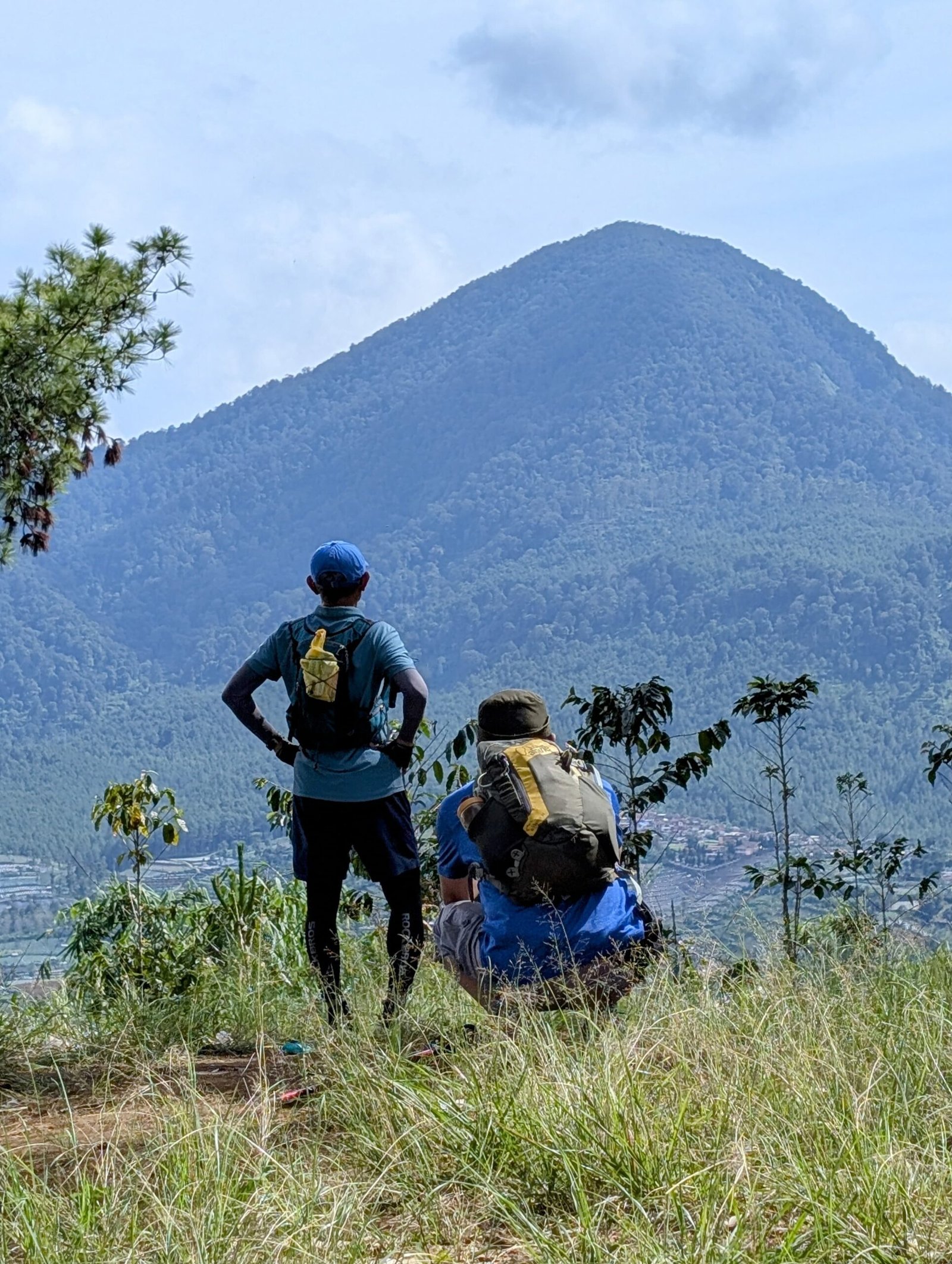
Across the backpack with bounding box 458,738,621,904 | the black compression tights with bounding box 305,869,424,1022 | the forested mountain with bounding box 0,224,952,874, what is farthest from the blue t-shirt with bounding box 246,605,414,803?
the forested mountain with bounding box 0,224,952,874

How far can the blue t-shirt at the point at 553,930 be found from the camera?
3.87 m

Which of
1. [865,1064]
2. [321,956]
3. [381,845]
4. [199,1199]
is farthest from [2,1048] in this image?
[865,1064]

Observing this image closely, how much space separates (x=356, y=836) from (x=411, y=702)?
0.45m

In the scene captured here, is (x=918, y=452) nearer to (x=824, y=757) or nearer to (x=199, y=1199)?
(x=824, y=757)

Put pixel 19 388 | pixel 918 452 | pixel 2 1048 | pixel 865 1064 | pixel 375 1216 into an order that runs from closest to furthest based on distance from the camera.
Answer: pixel 375 1216
pixel 865 1064
pixel 2 1048
pixel 19 388
pixel 918 452

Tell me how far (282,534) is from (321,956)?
182453mm

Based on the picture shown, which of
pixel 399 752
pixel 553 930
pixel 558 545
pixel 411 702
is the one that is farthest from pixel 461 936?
pixel 558 545

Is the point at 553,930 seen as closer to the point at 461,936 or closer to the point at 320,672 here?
the point at 461,936

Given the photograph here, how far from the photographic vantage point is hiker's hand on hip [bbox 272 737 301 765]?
461 cm

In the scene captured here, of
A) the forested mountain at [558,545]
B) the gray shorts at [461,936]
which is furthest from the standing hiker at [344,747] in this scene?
the forested mountain at [558,545]

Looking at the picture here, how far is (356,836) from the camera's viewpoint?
14.8ft

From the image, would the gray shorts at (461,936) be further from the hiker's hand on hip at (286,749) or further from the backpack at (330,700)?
the hiker's hand on hip at (286,749)

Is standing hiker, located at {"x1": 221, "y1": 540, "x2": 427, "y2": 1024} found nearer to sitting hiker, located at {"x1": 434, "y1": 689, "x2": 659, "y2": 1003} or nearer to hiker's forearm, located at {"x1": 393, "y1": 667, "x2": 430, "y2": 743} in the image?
hiker's forearm, located at {"x1": 393, "y1": 667, "x2": 430, "y2": 743}

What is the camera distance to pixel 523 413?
620 feet
